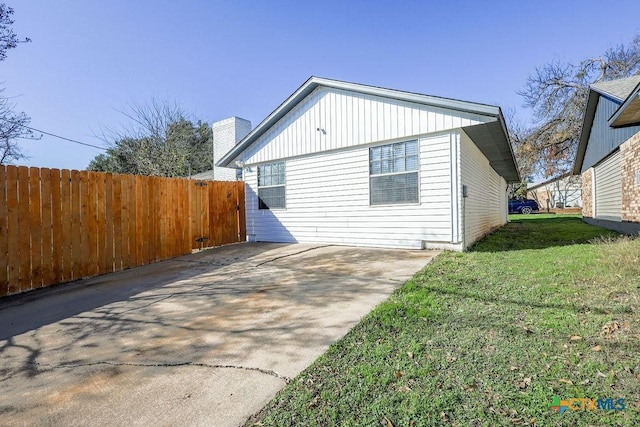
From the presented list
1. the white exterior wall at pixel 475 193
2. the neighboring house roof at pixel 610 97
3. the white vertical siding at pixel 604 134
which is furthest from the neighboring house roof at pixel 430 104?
the white vertical siding at pixel 604 134

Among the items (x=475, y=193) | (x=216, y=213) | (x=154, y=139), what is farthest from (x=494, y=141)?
(x=154, y=139)

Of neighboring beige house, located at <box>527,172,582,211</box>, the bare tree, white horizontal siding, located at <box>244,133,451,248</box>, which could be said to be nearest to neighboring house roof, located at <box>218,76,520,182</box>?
white horizontal siding, located at <box>244,133,451,248</box>

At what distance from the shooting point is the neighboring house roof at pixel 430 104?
20.2 ft

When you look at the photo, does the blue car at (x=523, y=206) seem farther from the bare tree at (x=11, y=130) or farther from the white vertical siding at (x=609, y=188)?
the bare tree at (x=11, y=130)

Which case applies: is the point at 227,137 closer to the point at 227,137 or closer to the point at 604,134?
the point at 227,137

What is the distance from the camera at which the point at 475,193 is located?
28.4 feet

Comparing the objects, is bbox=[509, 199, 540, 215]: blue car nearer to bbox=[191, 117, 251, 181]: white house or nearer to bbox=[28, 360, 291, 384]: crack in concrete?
bbox=[191, 117, 251, 181]: white house

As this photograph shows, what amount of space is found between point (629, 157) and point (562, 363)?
10.5 meters

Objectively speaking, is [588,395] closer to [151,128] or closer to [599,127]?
[599,127]

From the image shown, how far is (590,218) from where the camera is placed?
590 inches

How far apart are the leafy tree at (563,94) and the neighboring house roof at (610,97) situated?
633 centimetres

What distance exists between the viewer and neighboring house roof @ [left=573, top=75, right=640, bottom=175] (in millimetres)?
7334

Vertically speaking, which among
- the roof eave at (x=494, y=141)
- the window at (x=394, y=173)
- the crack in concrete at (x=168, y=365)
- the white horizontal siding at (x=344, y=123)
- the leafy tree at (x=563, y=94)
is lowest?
the crack in concrete at (x=168, y=365)

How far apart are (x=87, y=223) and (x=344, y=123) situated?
6.17 m
